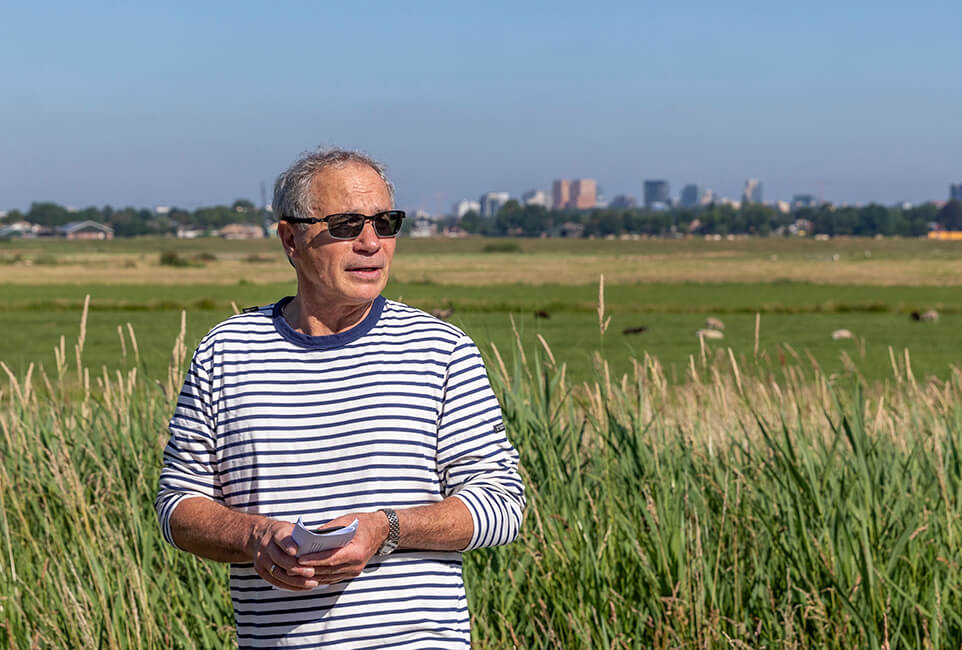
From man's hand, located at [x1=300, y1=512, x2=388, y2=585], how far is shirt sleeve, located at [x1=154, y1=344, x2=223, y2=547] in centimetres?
42

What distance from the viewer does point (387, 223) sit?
2430 mm

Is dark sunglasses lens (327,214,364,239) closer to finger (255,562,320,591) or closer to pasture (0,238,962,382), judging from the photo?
finger (255,562,320,591)

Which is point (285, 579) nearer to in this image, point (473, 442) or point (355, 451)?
point (355, 451)

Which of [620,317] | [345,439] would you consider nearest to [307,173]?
[345,439]

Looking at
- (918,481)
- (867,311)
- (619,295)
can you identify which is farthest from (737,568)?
(619,295)

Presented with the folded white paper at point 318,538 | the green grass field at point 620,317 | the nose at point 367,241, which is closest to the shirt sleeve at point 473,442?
the nose at point 367,241

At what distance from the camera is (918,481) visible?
5508 millimetres

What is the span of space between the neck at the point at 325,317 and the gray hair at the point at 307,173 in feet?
0.58

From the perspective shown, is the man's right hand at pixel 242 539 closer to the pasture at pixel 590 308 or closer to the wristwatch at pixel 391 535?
the wristwatch at pixel 391 535

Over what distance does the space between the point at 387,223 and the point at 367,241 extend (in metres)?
0.06

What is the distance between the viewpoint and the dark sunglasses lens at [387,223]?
242 cm

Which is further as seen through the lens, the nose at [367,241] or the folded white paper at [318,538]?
the nose at [367,241]

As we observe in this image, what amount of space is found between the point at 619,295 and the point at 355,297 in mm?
59436

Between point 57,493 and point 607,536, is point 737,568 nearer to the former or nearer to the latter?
point 607,536
